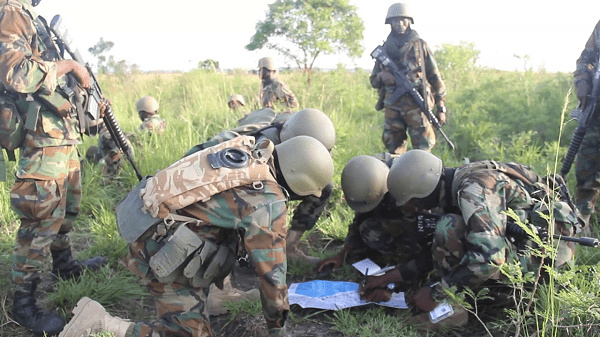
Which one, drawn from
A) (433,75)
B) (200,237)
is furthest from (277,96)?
(200,237)

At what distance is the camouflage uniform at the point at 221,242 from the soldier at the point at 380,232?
881mm

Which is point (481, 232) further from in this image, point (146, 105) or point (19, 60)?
point (146, 105)

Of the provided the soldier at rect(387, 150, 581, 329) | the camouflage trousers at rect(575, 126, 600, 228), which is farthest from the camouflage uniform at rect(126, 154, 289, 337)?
the camouflage trousers at rect(575, 126, 600, 228)

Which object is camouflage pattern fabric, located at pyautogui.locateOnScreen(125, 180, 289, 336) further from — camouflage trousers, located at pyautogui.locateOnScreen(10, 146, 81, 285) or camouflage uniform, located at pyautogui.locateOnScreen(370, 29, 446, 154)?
camouflage uniform, located at pyautogui.locateOnScreen(370, 29, 446, 154)

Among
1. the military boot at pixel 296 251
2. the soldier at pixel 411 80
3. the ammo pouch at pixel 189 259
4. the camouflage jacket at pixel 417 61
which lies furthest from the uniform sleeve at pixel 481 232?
the camouflage jacket at pixel 417 61

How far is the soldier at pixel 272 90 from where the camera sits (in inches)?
274

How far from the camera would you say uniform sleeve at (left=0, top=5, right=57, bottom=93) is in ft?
7.77

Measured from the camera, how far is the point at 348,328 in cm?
262

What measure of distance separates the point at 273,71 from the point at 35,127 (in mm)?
5122

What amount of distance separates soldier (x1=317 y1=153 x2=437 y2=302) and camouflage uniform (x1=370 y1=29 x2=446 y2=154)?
1.87 meters

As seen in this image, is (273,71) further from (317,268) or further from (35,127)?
(35,127)

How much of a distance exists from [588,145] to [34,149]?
4065 mm

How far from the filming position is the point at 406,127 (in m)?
5.43

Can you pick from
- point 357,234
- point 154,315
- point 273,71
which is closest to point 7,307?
point 154,315
